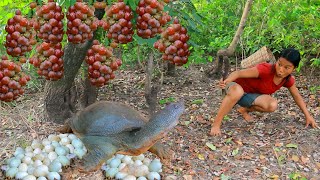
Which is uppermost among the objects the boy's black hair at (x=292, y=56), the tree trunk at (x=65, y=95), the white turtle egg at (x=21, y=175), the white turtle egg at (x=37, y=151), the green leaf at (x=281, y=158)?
the boy's black hair at (x=292, y=56)

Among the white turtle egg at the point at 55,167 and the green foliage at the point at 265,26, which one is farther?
the green foliage at the point at 265,26

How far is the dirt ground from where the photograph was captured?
3135 millimetres

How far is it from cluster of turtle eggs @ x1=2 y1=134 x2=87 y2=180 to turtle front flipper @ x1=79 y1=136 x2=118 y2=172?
352 millimetres

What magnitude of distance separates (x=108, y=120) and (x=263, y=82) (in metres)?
1.71

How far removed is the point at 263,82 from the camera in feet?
12.6

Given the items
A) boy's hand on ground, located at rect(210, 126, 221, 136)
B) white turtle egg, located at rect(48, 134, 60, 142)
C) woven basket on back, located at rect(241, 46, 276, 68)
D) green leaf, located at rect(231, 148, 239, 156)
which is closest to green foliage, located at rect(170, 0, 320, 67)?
woven basket on back, located at rect(241, 46, 276, 68)

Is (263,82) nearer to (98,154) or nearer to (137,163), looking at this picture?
(137,163)

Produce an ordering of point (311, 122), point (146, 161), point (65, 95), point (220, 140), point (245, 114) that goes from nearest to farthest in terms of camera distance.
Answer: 1. point (146, 161)
2. point (65, 95)
3. point (220, 140)
4. point (311, 122)
5. point (245, 114)

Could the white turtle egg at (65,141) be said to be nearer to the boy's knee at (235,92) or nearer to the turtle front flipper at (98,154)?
the turtle front flipper at (98,154)

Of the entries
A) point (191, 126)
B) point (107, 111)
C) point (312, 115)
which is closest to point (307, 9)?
point (312, 115)

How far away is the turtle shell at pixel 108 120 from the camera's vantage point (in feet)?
8.41

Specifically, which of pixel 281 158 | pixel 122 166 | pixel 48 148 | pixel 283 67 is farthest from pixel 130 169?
pixel 283 67

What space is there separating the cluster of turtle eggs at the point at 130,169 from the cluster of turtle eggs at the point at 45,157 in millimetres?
217

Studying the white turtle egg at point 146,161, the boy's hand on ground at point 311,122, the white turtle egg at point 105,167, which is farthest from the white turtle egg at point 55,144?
the boy's hand on ground at point 311,122
